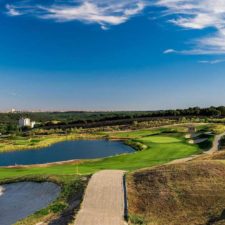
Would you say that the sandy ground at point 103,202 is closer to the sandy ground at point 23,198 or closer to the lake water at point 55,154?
the sandy ground at point 23,198

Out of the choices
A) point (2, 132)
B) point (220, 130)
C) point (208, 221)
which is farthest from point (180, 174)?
point (2, 132)

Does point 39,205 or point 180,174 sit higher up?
point 180,174

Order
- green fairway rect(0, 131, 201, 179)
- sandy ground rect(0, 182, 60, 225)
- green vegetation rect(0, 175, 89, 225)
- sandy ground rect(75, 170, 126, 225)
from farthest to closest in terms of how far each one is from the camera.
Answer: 1. green fairway rect(0, 131, 201, 179)
2. sandy ground rect(0, 182, 60, 225)
3. green vegetation rect(0, 175, 89, 225)
4. sandy ground rect(75, 170, 126, 225)

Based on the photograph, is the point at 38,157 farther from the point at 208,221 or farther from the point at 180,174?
the point at 208,221

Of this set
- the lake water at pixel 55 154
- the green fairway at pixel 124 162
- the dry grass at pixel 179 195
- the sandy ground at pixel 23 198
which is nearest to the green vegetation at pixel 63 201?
the sandy ground at pixel 23 198

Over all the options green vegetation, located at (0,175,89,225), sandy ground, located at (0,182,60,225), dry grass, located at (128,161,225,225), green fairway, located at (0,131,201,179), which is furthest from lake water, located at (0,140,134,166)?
dry grass, located at (128,161,225,225)

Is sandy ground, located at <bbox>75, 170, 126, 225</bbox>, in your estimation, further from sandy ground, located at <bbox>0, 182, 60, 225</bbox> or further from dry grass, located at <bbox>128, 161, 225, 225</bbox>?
sandy ground, located at <bbox>0, 182, 60, 225</bbox>
